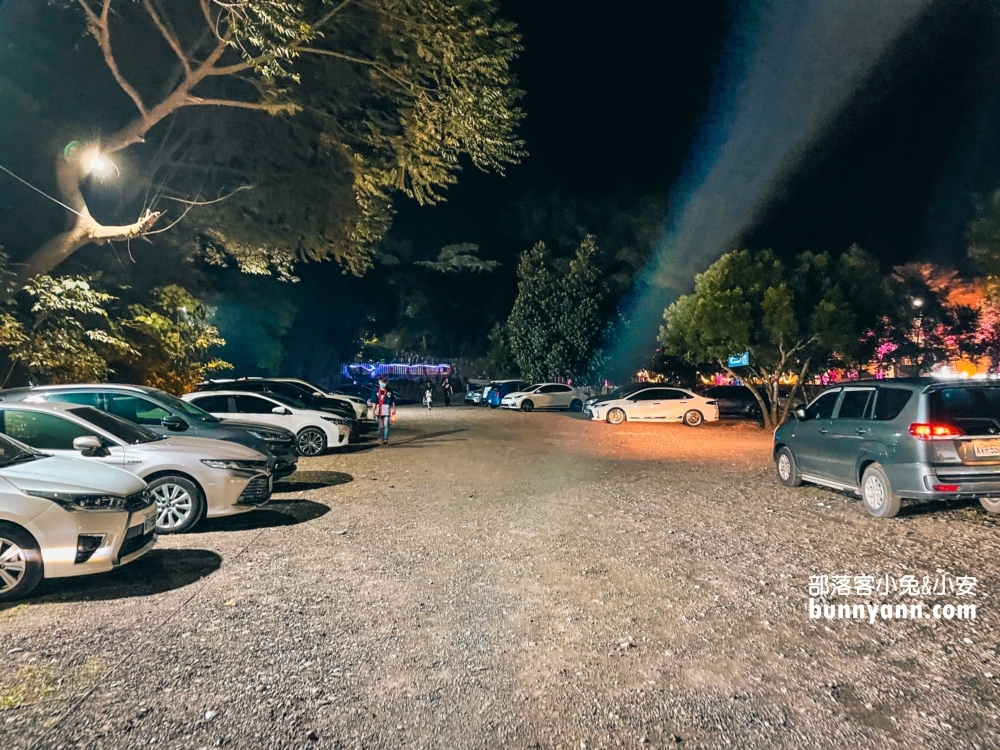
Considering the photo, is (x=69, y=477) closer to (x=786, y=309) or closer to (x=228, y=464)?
(x=228, y=464)

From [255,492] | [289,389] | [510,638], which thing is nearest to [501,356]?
[289,389]

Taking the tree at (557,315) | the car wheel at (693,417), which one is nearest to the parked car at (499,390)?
the tree at (557,315)

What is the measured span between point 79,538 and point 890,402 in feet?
27.2

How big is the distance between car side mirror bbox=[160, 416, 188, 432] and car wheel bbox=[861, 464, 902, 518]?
866 cm

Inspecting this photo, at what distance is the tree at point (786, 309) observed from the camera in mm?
21250

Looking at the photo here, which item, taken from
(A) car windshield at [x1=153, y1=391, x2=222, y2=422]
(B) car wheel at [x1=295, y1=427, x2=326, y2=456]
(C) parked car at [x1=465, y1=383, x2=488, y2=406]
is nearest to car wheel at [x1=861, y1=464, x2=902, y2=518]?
(A) car windshield at [x1=153, y1=391, x2=222, y2=422]

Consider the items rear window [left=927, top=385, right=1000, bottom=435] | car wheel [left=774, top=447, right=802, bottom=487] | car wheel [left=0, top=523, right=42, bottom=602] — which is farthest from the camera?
car wheel [left=774, top=447, right=802, bottom=487]

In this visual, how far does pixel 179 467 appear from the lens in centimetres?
754

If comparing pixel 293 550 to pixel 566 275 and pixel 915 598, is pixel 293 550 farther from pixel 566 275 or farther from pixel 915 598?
pixel 566 275

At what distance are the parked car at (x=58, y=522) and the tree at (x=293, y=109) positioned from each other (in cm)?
792

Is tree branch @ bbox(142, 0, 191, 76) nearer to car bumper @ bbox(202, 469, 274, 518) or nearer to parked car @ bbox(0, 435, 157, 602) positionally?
car bumper @ bbox(202, 469, 274, 518)

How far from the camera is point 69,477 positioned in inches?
215

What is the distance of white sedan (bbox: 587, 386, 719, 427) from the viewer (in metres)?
23.6

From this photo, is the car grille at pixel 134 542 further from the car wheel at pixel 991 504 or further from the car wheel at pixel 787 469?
the car wheel at pixel 991 504
